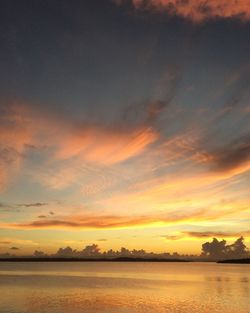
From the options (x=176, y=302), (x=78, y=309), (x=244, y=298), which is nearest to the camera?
(x=78, y=309)

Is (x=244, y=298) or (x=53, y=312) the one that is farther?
(x=244, y=298)

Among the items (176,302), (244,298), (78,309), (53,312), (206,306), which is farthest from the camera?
(244,298)

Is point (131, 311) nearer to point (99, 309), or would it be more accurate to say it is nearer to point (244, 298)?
point (99, 309)

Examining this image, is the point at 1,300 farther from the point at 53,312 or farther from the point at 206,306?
the point at 206,306

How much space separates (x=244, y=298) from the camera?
80.6 metres

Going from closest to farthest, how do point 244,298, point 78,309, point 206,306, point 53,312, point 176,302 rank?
point 53,312 < point 78,309 < point 206,306 < point 176,302 < point 244,298

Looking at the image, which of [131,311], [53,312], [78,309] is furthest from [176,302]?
[53,312]

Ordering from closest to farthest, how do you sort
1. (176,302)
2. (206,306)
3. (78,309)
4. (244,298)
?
(78,309), (206,306), (176,302), (244,298)

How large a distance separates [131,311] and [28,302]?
1961cm

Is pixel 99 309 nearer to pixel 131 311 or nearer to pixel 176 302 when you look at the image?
pixel 131 311

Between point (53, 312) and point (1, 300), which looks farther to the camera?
point (1, 300)

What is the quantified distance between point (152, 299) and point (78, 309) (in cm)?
1993

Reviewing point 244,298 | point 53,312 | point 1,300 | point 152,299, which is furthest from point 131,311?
point 244,298

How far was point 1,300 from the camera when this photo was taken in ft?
232
